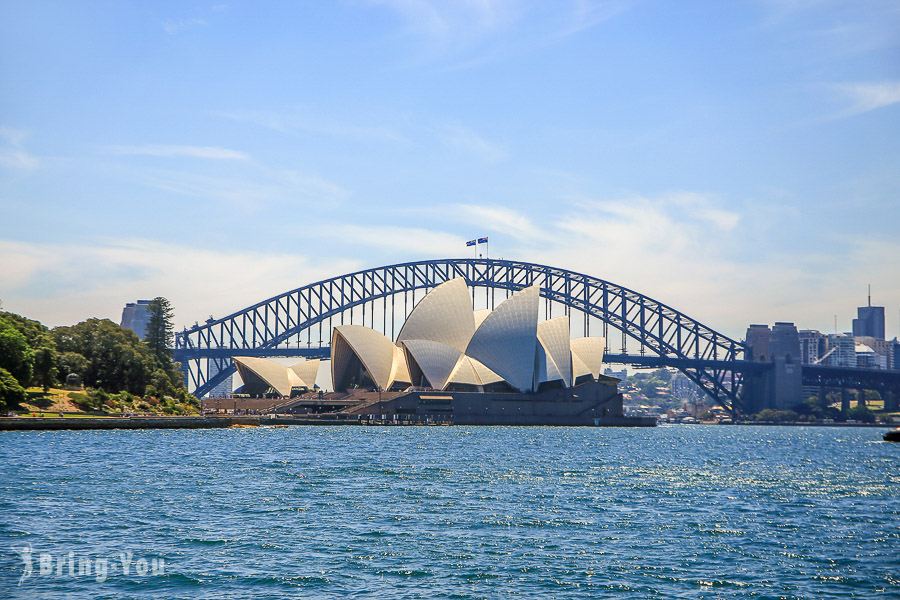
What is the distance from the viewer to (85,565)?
20.8m

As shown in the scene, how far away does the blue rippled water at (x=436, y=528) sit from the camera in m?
20.1

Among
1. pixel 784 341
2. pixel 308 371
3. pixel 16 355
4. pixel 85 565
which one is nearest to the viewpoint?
pixel 85 565

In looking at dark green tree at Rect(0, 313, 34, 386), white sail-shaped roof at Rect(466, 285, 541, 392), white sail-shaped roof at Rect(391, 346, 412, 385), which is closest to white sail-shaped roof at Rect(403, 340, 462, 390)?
white sail-shaped roof at Rect(466, 285, 541, 392)

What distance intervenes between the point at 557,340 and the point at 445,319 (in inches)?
599

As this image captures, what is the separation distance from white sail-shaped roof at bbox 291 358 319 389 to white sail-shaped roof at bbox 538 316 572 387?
35.3m

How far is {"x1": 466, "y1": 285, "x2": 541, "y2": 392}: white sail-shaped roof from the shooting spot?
11256cm

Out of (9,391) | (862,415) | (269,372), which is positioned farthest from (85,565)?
(862,415)

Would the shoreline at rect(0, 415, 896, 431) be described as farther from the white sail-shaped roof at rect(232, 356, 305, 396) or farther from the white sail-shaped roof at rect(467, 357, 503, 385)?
the white sail-shaped roof at rect(232, 356, 305, 396)

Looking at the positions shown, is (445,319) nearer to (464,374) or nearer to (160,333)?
(464,374)

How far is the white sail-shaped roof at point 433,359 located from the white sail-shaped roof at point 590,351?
2142 cm

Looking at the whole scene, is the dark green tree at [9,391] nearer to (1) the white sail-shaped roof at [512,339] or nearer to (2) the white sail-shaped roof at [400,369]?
(2) the white sail-shaped roof at [400,369]

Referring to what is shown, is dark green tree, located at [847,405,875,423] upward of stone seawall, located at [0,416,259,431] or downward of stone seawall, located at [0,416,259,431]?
downward

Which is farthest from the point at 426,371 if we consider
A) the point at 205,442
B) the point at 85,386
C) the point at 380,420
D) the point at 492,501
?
the point at 492,501

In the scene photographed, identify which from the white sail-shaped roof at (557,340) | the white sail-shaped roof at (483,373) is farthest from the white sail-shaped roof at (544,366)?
the white sail-shaped roof at (483,373)
